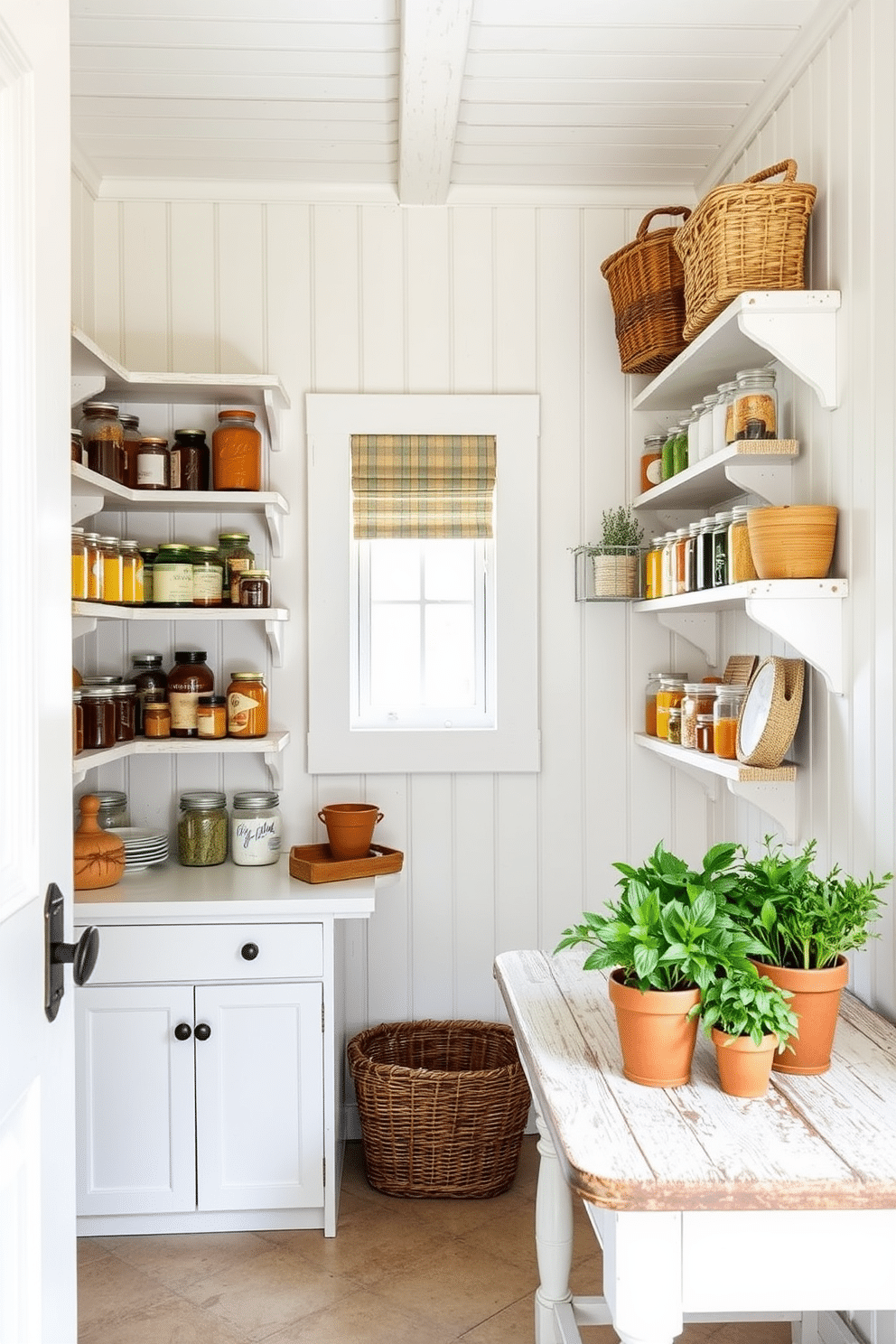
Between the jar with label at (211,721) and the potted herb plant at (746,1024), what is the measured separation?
5.65 feet

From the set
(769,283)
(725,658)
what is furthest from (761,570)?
(725,658)

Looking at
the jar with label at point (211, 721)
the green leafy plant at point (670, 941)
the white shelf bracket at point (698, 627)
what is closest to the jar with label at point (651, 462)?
the white shelf bracket at point (698, 627)

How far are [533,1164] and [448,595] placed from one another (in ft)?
5.21

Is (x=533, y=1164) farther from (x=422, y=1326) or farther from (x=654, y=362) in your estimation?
(x=654, y=362)

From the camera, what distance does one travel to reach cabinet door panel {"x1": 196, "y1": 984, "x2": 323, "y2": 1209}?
8.89 ft

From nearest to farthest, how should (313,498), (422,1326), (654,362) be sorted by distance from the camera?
(422,1326) < (654,362) < (313,498)

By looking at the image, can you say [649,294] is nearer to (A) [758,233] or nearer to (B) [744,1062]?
(A) [758,233]

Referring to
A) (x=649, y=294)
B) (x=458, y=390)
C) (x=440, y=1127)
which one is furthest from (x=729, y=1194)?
(x=458, y=390)

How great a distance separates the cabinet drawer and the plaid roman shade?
44.9 inches

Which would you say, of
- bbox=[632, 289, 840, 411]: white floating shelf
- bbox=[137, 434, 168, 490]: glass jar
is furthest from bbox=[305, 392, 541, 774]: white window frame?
bbox=[632, 289, 840, 411]: white floating shelf

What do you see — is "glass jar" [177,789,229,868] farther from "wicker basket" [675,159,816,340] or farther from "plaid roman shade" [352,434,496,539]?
"wicker basket" [675,159,816,340]

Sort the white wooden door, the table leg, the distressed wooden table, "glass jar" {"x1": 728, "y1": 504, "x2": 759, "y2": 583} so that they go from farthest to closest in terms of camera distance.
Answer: "glass jar" {"x1": 728, "y1": 504, "x2": 759, "y2": 583} → the table leg → the distressed wooden table → the white wooden door

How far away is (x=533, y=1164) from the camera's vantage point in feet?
10.3

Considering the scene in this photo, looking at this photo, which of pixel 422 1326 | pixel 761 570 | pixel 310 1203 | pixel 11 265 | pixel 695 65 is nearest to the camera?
pixel 11 265
